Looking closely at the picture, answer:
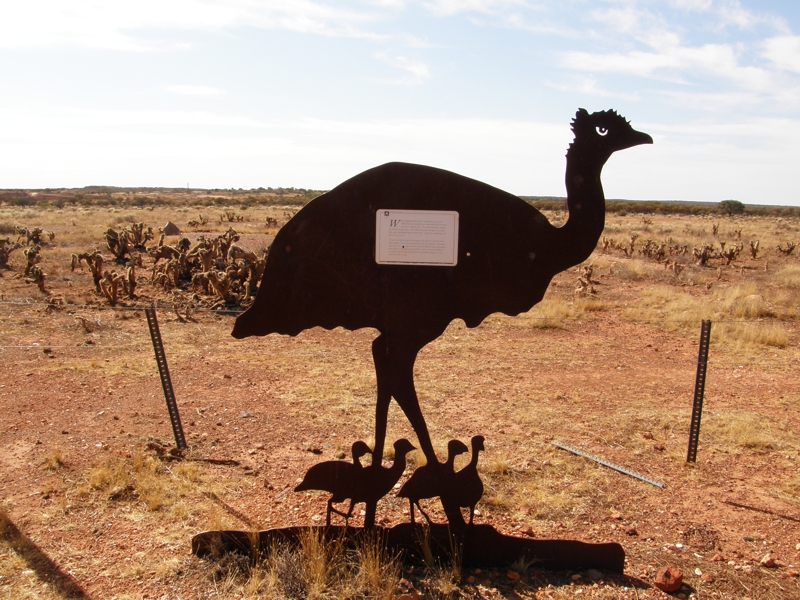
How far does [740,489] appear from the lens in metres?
5.03

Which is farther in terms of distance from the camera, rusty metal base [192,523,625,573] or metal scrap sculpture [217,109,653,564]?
rusty metal base [192,523,625,573]

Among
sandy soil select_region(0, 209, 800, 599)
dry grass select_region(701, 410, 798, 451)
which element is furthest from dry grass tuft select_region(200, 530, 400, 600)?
dry grass select_region(701, 410, 798, 451)

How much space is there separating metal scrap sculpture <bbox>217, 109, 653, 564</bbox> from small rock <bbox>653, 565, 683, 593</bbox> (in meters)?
1.54

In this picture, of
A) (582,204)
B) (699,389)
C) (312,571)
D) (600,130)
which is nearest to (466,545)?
(312,571)

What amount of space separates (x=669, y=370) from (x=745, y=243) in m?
21.4

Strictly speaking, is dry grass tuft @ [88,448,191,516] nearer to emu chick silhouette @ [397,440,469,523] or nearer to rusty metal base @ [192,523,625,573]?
rusty metal base @ [192,523,625,573]

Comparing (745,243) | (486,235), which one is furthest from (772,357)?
(745,243)

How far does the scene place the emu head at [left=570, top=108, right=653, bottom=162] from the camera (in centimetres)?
343

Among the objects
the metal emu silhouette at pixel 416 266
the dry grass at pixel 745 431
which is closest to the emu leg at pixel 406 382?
the metal emu silhouette at pixel 416 266

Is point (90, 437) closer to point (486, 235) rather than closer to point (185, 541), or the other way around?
point (185, 541)

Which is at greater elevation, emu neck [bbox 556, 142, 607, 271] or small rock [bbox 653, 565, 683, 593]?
emu neck [bbox 556, 142, 607, 271]

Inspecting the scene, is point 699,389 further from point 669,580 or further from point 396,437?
point 396,437

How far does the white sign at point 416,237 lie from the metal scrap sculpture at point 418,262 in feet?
0.04

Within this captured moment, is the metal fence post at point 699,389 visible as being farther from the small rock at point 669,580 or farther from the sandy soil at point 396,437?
the small rock at point 669,580
